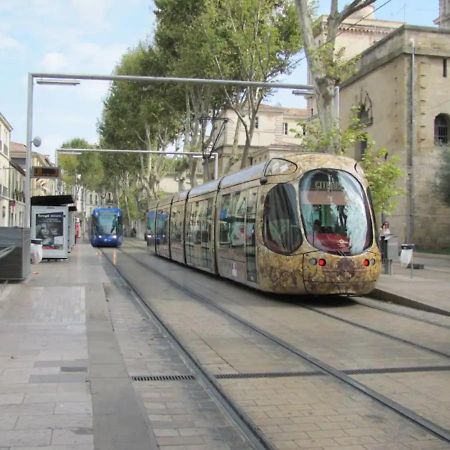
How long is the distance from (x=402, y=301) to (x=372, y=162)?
5.39 m

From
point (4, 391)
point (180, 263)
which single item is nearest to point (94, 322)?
point (4, 391)

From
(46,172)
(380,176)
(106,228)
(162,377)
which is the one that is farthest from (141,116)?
(162,377)

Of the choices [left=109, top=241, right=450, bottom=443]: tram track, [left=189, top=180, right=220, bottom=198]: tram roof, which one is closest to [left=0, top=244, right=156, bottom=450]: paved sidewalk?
[left=109, top=241, right=450, bottom=443]: tram track

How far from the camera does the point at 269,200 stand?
13391 millimetres

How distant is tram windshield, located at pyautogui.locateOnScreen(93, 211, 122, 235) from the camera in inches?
1841

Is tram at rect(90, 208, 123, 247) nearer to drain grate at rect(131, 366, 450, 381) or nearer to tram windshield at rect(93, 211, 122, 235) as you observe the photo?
tram windshield at rect(93, 211, 122, 235)

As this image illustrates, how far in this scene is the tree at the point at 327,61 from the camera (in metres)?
17.6

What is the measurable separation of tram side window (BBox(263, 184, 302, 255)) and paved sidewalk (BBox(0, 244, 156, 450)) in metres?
3.88

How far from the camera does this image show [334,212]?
1286 cm

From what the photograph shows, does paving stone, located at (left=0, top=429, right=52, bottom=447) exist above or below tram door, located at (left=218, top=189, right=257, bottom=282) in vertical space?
below

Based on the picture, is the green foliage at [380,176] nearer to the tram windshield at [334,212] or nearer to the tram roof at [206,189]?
the tram windshield at [334,212]

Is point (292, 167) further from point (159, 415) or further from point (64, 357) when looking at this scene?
point (159, 415)

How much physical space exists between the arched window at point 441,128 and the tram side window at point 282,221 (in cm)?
2531

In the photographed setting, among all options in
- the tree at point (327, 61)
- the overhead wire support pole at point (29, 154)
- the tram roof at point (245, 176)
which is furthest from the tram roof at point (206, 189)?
the overhead wire support pole at point (29, 154)
